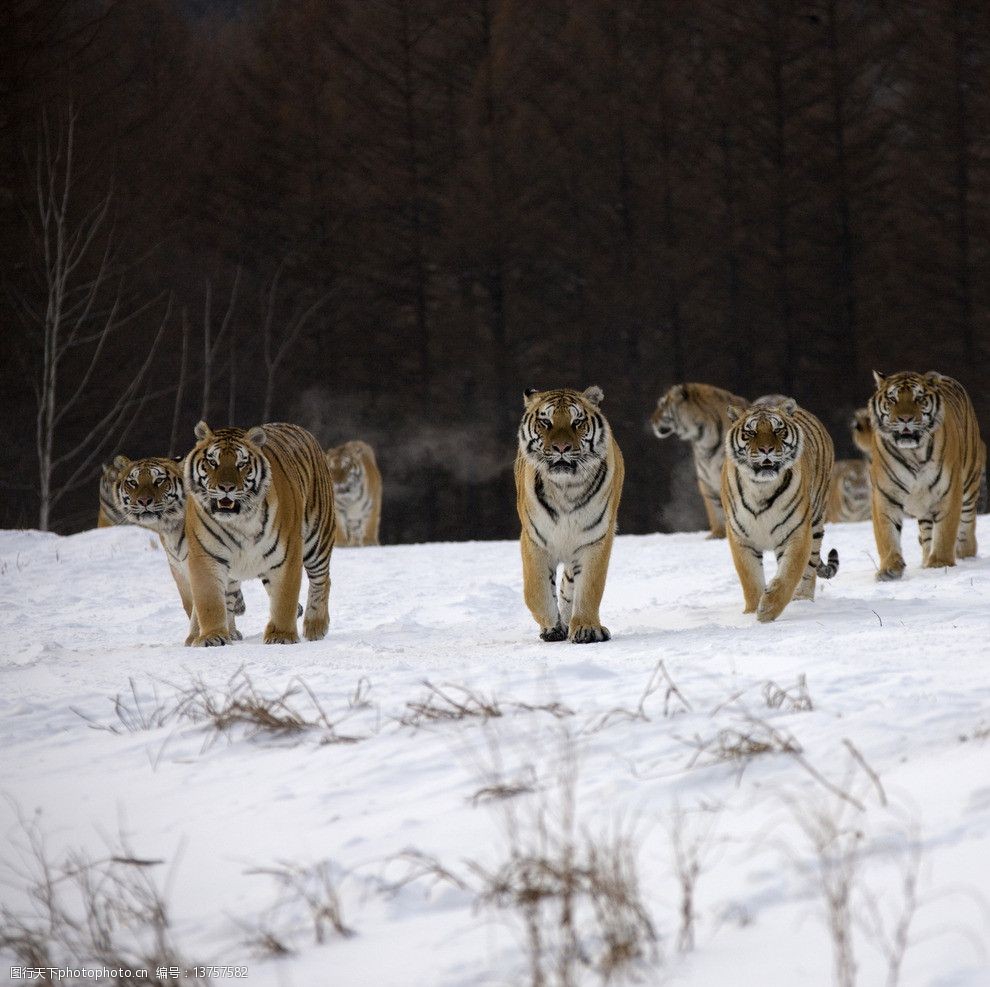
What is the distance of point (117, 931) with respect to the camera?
2.52 metres

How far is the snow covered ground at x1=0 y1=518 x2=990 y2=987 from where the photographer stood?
2186 millimetres

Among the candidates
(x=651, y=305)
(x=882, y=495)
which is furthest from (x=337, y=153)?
(x=882, y=495)

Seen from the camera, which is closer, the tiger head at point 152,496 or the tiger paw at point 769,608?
the tiger paw at point 769,608

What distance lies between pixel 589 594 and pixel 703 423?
23.0ft

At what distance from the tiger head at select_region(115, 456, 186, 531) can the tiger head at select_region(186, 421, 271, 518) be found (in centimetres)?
91

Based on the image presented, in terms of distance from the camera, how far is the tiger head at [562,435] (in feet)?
16.7

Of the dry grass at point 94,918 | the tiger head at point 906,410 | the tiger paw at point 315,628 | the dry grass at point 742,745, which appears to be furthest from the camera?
the tiger head at point 906,410

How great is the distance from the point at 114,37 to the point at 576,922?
1767 centimetres

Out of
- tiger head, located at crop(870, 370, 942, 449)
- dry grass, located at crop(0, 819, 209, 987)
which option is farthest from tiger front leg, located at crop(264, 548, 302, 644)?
tiger head, located at crop(870, 370, 942, 449)

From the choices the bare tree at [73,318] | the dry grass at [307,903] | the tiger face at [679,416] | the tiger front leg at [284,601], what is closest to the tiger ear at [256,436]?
the tiger front leg at [284,601]

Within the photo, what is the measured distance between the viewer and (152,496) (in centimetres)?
653

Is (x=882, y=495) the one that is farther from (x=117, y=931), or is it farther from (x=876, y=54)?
(x=876, y=54)

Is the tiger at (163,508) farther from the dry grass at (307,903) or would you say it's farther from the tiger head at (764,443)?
the dry grass at (307,903)

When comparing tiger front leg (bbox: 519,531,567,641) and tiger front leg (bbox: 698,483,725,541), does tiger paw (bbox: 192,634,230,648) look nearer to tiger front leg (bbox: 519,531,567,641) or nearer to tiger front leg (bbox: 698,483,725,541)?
tiger front leg (bbox: 519,531,567,641)
